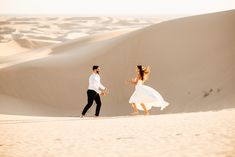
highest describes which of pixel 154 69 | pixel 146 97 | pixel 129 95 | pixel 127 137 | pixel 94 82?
pixel 154 69

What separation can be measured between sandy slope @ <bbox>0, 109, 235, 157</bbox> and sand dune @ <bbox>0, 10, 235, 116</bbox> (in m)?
7.44

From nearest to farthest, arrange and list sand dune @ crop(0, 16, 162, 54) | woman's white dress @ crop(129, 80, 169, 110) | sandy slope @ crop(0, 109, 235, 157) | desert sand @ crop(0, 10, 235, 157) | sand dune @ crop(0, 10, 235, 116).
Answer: sandy slope @ crop(0, 109, 235, 157) < desert sand @ crop(0, 10, 235, 157) < woman's white dress @ crop(129, 80, 169, 110) < sand dune @ crop(0, 10, 235, 116) < sand dune @ crop(0, 16, 162, 54)

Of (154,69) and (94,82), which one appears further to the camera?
(154,69)

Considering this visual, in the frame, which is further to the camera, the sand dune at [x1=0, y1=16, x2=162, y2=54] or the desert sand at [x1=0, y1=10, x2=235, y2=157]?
the sand dune at [x1=0, y1=16, x2=162, y2=54]

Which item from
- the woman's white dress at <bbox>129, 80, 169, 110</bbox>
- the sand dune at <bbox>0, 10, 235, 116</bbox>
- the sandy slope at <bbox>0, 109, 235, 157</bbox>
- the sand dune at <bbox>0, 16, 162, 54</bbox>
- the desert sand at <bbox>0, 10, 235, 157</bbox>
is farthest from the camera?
the sand dune at <bbox>0, 16, 162, 54</bbox>

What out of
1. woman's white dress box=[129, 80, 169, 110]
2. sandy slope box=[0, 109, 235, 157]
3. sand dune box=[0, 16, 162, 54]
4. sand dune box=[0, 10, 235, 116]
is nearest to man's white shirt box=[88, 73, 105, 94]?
woman's white dress box=[129, 80, 169, 110]

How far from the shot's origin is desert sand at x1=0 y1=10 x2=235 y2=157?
898 cm

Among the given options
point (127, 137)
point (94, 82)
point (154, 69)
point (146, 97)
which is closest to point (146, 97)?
point (146, 97)

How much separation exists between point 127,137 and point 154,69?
14038 mm

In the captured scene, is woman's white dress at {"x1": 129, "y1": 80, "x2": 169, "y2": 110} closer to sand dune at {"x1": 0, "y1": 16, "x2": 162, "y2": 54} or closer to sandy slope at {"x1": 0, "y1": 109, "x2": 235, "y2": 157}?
sandy slope at {"x1": 0, "y1": 109, "x2": 235, "y2": 157}

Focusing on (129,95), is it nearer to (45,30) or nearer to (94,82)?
(94,82)

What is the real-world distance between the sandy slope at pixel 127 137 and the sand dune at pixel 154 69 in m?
7.44

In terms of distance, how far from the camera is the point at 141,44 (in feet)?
86.4

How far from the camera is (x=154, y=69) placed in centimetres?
2361
